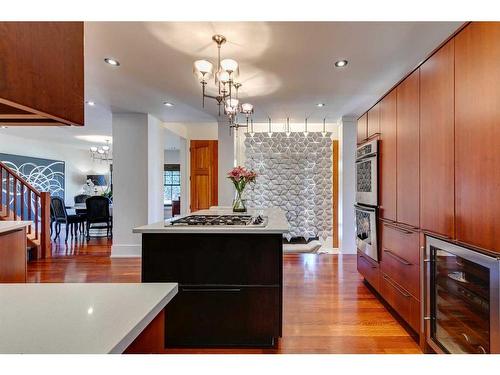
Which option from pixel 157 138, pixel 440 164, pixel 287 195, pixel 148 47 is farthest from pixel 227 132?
pixel 440 164

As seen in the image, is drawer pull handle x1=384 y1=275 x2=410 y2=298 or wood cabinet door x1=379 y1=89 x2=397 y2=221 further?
wood cabinet door x1=379 y1=89 x2=397 y2=221

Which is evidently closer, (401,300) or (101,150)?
(401,300)

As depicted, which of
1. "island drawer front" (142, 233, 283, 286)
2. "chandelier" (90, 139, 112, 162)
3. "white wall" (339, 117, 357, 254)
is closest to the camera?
"island drawer front" (142, 233, 283, 286)

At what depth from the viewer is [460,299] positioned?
1.59 m

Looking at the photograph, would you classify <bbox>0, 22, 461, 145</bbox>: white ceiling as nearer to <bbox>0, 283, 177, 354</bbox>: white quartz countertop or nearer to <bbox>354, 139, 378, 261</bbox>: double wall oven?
<bbox>354, 139, 378, 261</bbox>: double wall oven

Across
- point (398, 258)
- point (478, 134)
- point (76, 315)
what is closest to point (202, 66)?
point (478, 134)

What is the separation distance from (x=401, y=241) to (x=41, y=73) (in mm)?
2456

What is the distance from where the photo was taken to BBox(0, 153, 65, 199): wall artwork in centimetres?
740

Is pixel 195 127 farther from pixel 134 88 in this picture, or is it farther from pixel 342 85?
pixel 342 85

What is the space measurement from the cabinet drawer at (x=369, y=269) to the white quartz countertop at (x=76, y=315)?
2.51 meters

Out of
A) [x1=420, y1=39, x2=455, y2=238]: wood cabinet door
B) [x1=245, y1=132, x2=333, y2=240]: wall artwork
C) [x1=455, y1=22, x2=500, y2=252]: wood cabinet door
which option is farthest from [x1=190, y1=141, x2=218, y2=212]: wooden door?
[x1=455, y1=22, x2=500, y2=252]: wood cabinet door

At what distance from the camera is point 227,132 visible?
5176 mm

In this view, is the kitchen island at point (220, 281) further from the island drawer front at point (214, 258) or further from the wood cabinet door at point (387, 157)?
the wood cabinet door at point (387, 157)

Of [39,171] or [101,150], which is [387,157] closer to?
[101,150]
